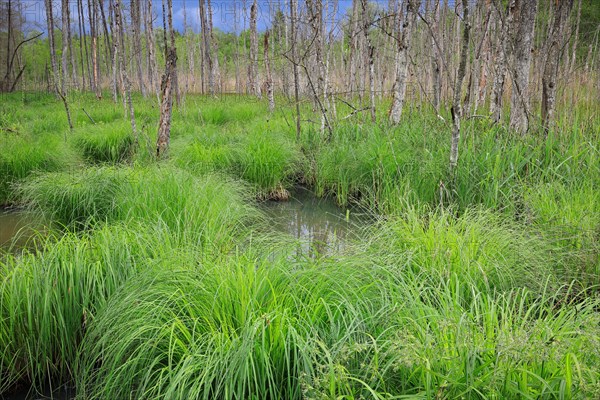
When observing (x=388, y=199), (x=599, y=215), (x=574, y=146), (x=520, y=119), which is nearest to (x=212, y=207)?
(x=388, y=199)

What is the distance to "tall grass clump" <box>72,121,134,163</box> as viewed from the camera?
306 inches

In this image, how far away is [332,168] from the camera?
6.50 metres

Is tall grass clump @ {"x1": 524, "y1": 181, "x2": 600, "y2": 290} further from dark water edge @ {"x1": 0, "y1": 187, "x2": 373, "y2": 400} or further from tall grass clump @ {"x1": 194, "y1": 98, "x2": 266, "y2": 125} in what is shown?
tall grass clump @ {"x1": 194, "y1": 98, "x2": 266, "y2": 125}

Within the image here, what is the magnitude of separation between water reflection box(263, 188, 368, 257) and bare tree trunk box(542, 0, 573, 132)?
2183 mm

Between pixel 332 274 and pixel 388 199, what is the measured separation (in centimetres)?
262

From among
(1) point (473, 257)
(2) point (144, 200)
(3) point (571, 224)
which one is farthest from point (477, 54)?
(2) point (144, 200)

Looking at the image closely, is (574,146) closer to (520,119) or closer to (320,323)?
(520,119)

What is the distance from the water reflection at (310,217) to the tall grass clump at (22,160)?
299 centimetres

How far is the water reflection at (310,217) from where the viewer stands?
5.16 metres

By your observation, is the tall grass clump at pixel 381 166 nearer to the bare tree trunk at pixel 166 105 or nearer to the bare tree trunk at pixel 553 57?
the bare tree trunk at pixel 553 57

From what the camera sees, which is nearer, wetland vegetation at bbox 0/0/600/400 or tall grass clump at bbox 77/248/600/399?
tall grass clump at bbox 77/248/600/399

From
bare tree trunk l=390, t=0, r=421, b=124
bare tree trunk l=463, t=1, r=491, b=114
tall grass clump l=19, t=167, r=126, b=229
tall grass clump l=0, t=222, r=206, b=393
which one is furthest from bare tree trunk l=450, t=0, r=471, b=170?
tall grass clump l=19, t=167, r=126, b=229

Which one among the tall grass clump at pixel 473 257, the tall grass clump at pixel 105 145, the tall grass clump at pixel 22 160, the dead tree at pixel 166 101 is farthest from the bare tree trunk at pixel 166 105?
the tall grass clump at pixel 473 257

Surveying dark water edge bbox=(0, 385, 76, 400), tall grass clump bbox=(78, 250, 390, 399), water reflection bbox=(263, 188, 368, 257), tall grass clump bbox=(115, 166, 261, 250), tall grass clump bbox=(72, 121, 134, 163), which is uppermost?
tall grass clump bbox=(72, 121, 134, 163)
